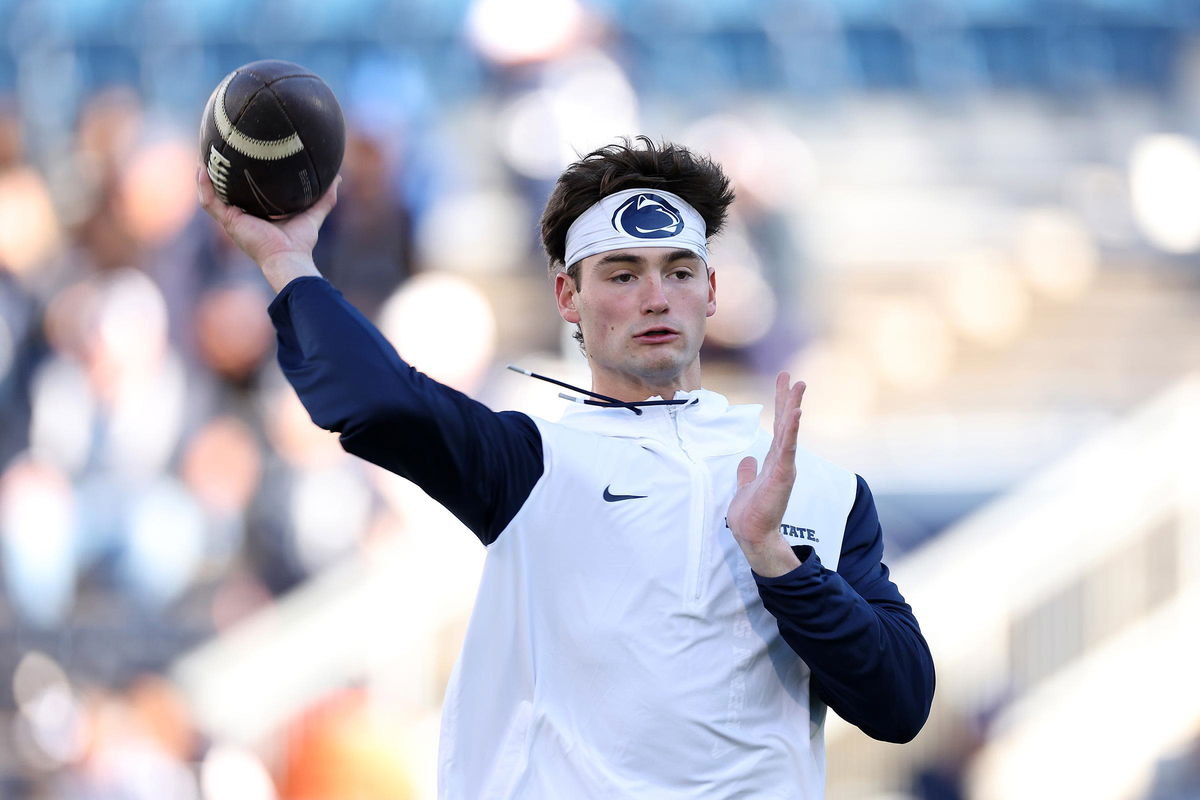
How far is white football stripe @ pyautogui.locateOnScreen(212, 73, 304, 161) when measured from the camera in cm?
284

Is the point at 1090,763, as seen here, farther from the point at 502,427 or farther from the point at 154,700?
the point at 502,427

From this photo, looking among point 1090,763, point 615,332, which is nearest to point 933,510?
point 1090,763

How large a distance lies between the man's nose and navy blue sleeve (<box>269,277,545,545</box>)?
37 cm

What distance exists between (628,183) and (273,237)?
717 mm

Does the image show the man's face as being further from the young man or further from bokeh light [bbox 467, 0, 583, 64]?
bokeh light [bbox 467, 0, 583, 64]

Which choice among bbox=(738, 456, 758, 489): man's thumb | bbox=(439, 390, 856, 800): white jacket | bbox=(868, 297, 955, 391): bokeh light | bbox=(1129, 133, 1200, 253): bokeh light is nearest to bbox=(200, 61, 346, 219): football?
bbox=(439, 390, 856, 800): white jacket

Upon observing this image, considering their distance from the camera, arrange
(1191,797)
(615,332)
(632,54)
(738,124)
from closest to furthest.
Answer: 1. (615,332)
2. (1191,797)
3. (738,124)
4. (632,54)

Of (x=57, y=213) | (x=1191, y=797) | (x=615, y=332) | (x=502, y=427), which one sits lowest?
(x=502, y=427)

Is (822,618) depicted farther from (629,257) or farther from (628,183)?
(628,183)

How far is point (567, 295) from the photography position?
3.16 meters

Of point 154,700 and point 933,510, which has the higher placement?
point 933,510

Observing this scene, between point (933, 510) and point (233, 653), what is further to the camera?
point (933, 510)

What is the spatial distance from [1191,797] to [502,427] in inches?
258

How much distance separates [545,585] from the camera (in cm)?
282
